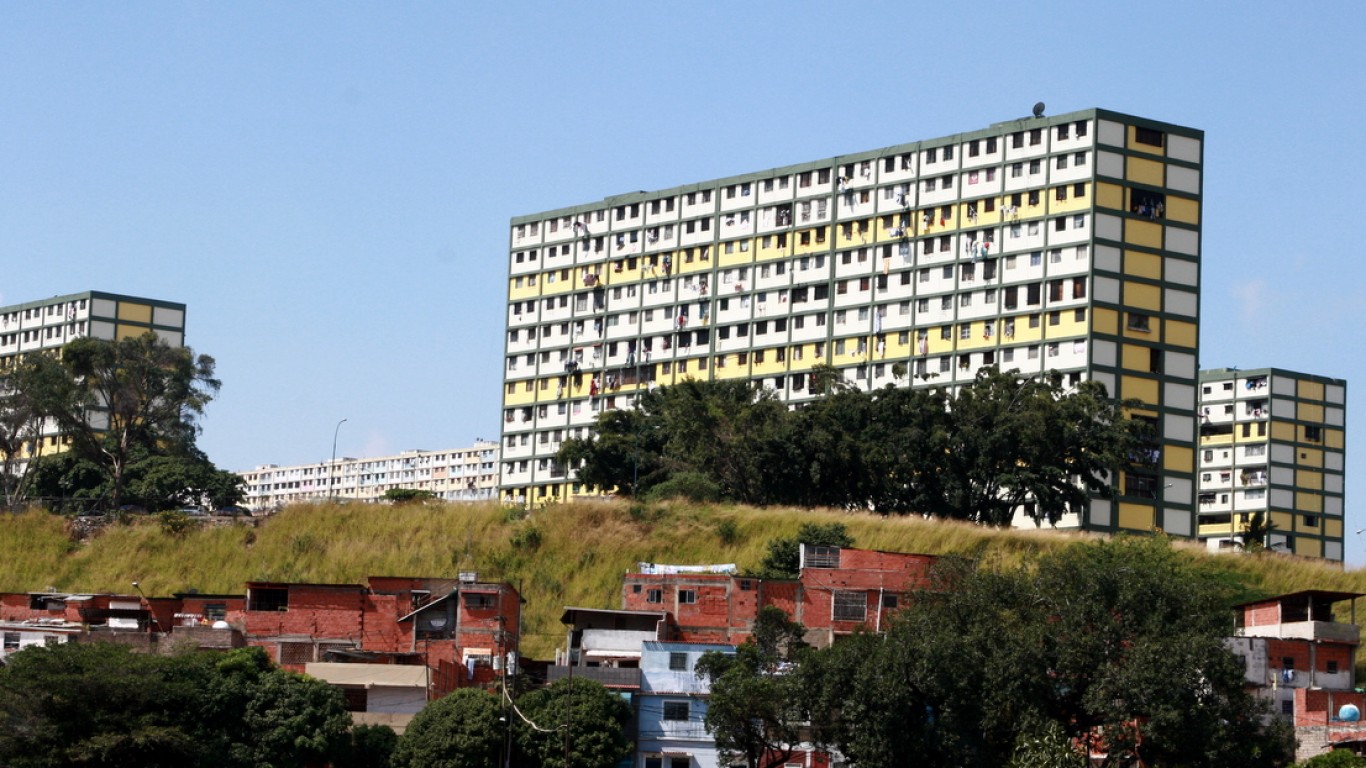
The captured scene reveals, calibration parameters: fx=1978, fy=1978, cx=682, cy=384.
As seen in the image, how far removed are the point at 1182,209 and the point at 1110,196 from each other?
17.6 ft

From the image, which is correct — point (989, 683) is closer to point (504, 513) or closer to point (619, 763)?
point (619, 763)

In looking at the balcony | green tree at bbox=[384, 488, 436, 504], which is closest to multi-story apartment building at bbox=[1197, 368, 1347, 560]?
green tree at bbox=[384, 488, 436, 504]

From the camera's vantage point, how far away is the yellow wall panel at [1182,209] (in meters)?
112

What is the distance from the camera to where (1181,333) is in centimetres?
11106

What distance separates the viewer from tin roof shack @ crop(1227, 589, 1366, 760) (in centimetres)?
6200

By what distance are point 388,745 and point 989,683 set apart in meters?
18.4

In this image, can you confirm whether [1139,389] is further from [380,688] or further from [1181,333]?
[380,688]

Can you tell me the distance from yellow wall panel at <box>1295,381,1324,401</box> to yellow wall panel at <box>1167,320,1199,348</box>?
48845 mm

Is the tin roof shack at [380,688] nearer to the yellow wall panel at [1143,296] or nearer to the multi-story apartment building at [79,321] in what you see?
the yellow wall panel at [1143,296]

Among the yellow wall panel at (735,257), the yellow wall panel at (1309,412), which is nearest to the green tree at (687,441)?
the yellow wall panel at (735,257)

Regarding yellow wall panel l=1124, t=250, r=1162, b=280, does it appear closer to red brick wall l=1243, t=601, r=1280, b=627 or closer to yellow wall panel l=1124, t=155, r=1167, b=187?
yellow wall panel l=1124, t=155, r=1167, b=187

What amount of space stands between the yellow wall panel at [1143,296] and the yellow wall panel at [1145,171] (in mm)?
5859

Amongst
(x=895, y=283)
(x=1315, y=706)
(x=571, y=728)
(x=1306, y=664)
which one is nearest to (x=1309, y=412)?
(x=895, y=283)

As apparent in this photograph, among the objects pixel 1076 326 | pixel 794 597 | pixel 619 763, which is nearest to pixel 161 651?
pixel 619 763
